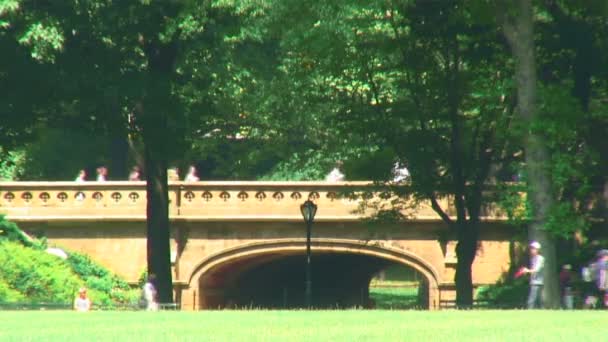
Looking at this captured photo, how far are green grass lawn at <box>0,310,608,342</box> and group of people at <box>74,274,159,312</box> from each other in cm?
752

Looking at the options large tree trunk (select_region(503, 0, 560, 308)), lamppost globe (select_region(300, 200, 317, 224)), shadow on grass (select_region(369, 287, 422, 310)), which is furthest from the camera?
shadow on grass (select_region(369, 287, 422, 310))

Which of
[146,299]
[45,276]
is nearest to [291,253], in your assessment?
[45,276]

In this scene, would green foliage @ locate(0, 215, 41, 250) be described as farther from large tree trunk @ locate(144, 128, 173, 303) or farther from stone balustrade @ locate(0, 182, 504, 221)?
large tree trunk @ locate(144, 128, 173, 303)

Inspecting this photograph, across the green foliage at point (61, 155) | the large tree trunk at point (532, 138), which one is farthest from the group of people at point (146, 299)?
the green foliage at point (61, 155)

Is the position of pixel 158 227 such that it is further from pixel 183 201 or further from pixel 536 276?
pixel 183 201

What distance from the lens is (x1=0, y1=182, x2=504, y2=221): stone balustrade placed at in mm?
49438

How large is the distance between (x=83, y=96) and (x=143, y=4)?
7.28 feet

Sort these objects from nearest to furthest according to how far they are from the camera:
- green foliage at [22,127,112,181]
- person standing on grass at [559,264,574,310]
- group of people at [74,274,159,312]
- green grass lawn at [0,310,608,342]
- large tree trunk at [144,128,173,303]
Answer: green grass lawn at [0,310,608,342] < group of people at [74,274,159,312] < person standing on grass at [559,264,574,310] < large tree trunk at [144,128,173,303] < green foliage at [22,127,112,181]

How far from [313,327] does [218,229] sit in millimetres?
28076

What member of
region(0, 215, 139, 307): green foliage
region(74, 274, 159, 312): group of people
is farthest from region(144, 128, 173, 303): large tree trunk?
region(0, 215, 139, 307): green foliage

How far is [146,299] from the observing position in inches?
1437

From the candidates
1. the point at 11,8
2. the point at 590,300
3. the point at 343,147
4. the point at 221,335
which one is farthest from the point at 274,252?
the point at 221,335

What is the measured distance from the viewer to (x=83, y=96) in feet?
116

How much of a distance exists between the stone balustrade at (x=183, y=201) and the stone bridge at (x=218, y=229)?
3 cm
